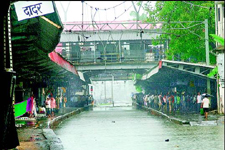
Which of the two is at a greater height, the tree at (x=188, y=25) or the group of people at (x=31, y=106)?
the tree at (x=188, y=25)

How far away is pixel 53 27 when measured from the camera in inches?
631

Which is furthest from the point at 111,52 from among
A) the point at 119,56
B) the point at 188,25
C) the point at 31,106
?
the point at 31,106

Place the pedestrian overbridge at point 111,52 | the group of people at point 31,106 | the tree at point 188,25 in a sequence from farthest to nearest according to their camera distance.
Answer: the pedestrian overbridge at point 111,52 < the tree at point 188,25 < the group of people at point 31,106

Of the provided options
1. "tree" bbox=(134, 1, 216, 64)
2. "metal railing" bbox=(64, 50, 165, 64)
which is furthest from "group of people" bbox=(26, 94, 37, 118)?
"metal railing" bbox=(64, 50, 165, 64)

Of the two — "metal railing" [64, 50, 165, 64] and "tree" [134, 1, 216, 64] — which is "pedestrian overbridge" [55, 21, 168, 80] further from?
"tree" [134, 1, 216, 64]

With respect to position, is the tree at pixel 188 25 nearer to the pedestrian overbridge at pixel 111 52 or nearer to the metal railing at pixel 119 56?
the pedestrian overbridge at pixel 111 52

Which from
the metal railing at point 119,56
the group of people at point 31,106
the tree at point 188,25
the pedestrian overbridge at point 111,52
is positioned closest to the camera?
the group of people at point 31,106

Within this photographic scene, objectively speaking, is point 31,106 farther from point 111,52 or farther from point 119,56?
point 111,52

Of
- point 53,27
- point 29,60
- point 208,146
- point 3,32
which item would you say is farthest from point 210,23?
point 3,32

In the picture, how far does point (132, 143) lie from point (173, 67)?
17.9 m

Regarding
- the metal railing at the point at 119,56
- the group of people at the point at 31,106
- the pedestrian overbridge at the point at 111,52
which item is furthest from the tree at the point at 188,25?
the metal railing at the point at 119,56

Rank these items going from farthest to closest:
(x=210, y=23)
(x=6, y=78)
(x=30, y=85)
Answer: (x=210, y=23) → (x=30, y=85) → (x=6, y=78)

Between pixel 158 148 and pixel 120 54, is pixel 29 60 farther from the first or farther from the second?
pixel 120 54

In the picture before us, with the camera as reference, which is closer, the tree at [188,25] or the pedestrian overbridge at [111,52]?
the tree at [188,25]
